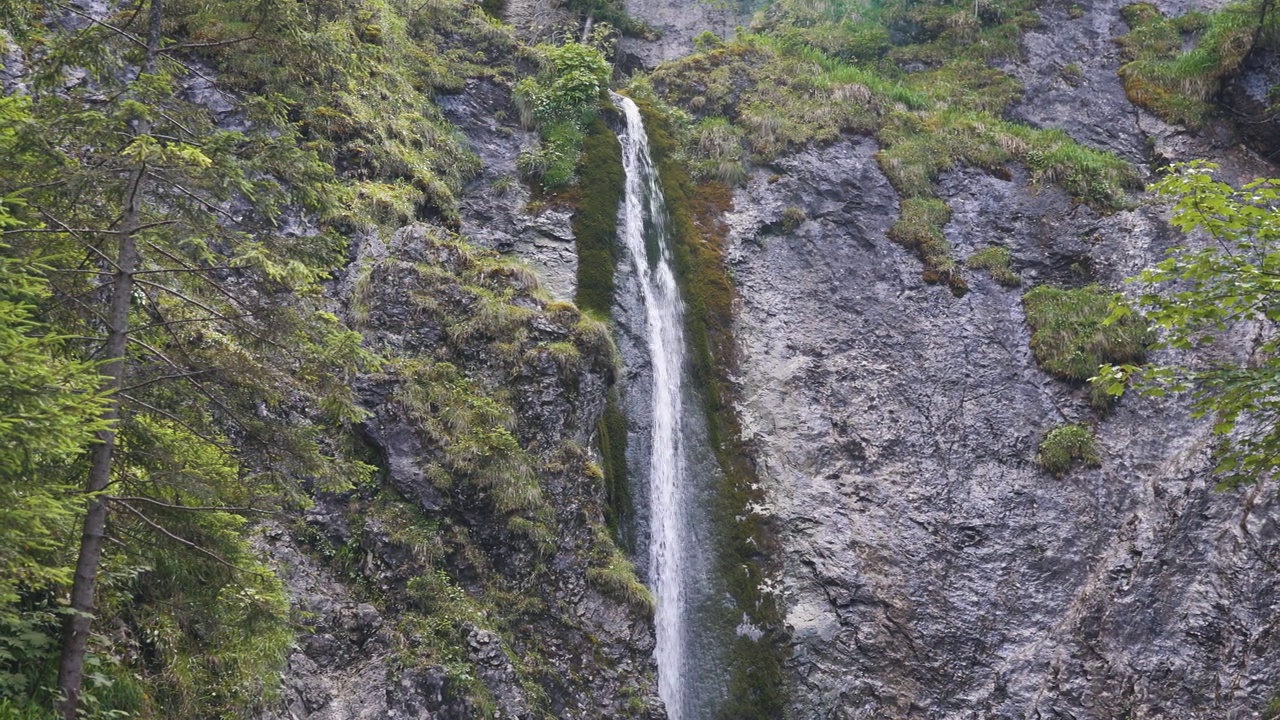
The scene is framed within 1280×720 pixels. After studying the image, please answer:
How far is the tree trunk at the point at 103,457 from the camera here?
5055 mm

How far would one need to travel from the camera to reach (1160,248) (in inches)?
616

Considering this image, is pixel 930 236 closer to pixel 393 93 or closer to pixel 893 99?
pixel 893 99

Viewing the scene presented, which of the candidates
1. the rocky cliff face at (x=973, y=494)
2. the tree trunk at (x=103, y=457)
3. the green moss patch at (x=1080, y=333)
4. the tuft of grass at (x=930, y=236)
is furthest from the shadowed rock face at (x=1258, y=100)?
the tree trunk at (x=103, y=457)

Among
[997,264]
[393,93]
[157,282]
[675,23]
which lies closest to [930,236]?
[997,264]

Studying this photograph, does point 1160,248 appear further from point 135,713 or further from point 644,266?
point 135,713

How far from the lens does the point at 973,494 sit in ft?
44.1

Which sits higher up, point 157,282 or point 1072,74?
point 1072,74

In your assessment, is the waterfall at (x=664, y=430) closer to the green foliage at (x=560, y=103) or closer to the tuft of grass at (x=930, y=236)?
the green foliage at (x=560, y=103)

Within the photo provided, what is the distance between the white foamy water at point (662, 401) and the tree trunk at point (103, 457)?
7328 mm

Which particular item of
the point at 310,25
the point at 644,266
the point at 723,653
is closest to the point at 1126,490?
the point at 723,653

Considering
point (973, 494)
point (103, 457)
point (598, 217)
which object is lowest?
point (973, 494)

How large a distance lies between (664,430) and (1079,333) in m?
7.17

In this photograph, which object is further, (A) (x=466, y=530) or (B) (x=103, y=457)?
(A) (x=466, y=530)

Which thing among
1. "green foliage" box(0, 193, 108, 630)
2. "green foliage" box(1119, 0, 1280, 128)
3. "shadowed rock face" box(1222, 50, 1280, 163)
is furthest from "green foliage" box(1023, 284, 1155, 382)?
"green foliage" box(0, 193, 108, 630)
